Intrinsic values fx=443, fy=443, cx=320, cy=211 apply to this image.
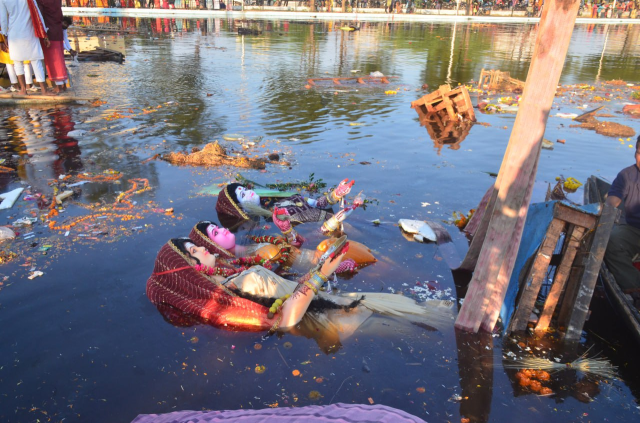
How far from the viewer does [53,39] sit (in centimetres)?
1160

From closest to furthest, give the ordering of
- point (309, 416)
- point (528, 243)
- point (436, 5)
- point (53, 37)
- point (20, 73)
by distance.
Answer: point (309, 416)
point (528, 243)
point (53, 37)
point (20, 73)
point (436, 5)

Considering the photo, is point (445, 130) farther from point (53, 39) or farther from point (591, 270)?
point (53, 39)

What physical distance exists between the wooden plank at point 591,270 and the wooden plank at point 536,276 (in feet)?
0.99

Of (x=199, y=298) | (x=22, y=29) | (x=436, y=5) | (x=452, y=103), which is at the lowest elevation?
(x=199, y=298)

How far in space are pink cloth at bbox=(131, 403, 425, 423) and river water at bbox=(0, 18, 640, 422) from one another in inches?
26.0

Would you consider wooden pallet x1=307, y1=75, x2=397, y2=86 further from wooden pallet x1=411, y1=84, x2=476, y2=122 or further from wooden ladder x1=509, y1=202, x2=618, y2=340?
wooden ladder x1=509, y1=202, x2=618, y2=340

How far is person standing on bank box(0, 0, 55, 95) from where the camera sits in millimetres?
10453

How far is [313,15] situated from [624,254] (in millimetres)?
42263

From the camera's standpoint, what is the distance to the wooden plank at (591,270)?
3.84 metres

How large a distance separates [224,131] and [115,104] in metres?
4.08

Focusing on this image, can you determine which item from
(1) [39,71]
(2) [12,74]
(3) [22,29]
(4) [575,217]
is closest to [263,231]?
(4) [575,217]

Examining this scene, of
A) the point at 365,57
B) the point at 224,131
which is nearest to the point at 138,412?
the point at 224,131

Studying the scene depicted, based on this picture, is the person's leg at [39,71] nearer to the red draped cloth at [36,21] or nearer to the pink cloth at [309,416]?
the red draped cloth at [36,21]

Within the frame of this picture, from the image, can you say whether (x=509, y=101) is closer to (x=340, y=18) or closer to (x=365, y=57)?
(x=365, y=57)
